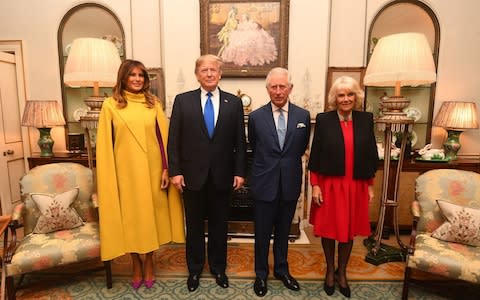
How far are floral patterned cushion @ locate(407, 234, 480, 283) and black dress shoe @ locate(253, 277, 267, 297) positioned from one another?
1002 millimetres

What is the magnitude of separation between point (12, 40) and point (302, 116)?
11.6 feet

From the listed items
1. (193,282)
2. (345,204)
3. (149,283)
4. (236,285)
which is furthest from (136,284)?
(345,204)

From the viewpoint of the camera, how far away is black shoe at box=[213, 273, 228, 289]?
89.9 inches

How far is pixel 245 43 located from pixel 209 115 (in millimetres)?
1409

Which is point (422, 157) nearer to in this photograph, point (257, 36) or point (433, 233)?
point (433, 233)

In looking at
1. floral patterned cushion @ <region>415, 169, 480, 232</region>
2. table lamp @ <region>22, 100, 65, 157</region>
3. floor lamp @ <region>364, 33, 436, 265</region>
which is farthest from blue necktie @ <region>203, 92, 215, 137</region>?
table lamp @ <region>22, 100, 65, 157</region>

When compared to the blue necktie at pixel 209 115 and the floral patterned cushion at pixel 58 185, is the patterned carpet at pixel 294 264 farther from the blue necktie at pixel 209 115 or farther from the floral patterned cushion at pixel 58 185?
the blue necktie at pixel 209 115

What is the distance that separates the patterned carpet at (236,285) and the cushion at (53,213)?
46 cm

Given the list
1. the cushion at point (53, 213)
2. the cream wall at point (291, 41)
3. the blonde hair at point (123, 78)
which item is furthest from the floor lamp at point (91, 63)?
the cream wall at point (291, 41)

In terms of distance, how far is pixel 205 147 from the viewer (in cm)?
208

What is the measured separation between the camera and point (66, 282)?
2.37m

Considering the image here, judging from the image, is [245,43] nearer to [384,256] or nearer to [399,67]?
[399,67]

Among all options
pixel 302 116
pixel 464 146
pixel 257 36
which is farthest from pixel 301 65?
pixel 464 146

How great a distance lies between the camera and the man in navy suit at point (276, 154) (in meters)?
2.05
